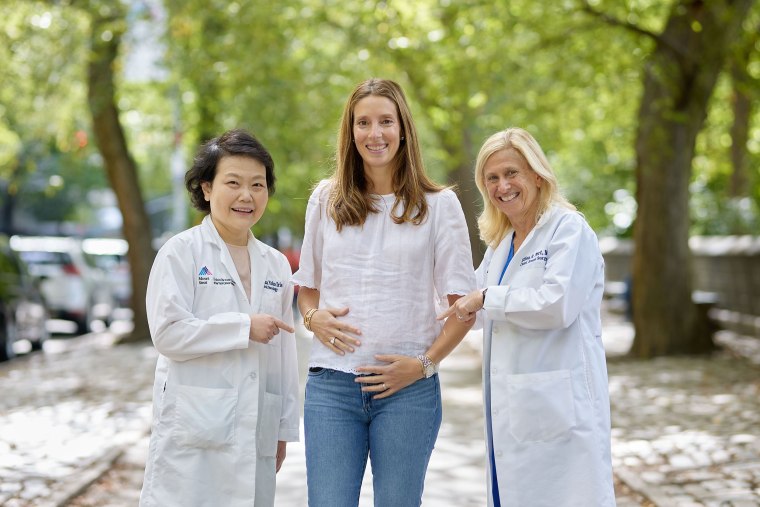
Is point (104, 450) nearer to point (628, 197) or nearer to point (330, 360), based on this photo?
point (330, 360)

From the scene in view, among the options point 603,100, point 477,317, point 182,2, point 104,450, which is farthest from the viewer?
point 603,100

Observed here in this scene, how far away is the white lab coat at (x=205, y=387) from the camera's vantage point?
3.96 metres

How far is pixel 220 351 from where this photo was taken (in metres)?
3.96

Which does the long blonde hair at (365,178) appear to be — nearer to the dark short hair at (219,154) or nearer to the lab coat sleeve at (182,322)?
the dark short hair at (219,154)

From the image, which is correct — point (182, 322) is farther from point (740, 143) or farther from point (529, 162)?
point (740, 143)

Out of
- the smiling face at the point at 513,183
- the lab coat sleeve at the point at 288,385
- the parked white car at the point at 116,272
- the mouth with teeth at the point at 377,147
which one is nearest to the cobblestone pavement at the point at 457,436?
the lab coat sleeve at the point at 288,385

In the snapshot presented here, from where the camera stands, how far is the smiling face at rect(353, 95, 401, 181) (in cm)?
415

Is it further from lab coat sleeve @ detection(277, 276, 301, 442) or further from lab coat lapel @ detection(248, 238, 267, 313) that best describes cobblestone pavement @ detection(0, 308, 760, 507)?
lab coat lapel @ detection(248, 238, 267, 313)

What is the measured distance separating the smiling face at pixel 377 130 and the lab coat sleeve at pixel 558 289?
2.20 ft

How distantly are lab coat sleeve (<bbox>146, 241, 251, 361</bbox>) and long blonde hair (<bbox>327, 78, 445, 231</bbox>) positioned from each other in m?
0.58

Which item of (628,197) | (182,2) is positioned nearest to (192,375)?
(182,2)

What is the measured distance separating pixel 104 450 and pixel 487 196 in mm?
5125

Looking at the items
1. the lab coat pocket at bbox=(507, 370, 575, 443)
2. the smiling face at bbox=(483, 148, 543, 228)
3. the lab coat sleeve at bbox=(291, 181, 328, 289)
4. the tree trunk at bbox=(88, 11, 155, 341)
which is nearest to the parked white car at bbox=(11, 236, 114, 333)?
the tree trunk at bbox=(88, 11, 155, 341)

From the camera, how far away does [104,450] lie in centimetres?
843
